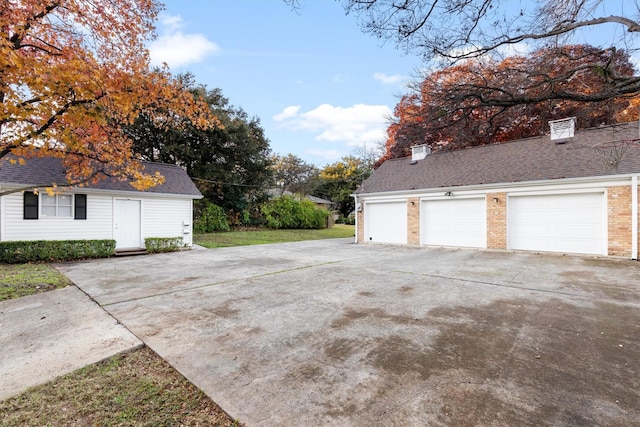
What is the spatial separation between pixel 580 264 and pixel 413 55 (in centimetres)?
746

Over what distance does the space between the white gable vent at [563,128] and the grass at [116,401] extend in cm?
1361

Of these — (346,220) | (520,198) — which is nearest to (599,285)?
(520,198)

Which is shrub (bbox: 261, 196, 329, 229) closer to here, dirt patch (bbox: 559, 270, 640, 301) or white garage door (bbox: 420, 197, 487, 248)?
white garage door (bbox: 420, 197, 487, 248)

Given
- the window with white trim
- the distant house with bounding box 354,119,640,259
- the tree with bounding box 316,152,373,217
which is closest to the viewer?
the distant house with bounding box 354,119,640,259

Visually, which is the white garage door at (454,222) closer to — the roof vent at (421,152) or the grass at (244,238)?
Answer: the roof vent at (421,152)

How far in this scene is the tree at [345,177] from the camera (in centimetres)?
3506

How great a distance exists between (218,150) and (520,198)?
18.2 meters

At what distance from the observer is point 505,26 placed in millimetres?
3934

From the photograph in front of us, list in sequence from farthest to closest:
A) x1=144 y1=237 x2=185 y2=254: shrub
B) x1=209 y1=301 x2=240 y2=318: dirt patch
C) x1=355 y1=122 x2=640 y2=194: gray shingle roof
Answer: x1=144 y1=237 x2=185 y2=254: shrub, x1=355 y1=122 x2=640 y2=194: gray shingle roof, x1=209 y1=301 x2=240 y2=318: dirt patch

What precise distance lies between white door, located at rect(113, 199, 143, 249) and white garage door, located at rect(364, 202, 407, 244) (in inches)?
382

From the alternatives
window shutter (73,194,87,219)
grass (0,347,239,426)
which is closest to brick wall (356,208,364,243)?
window shutter (73,194,87,219)

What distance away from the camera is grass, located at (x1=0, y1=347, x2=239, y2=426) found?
6.49ft

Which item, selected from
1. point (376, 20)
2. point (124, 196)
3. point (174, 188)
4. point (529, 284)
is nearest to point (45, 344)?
point (376, 20)

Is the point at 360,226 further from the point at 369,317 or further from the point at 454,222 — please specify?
the point at 369,317
